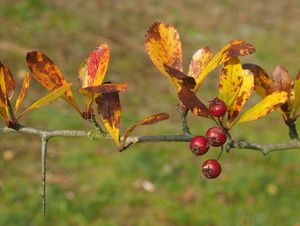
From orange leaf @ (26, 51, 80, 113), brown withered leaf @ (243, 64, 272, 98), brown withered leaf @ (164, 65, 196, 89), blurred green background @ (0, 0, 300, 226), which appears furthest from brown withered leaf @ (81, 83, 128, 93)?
blurred green background @ (0, 0, 300, 226)

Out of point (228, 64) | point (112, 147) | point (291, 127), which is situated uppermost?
point (228, 64)

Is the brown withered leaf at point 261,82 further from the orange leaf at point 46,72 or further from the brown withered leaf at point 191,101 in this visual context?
the orange leaf at point 46,72

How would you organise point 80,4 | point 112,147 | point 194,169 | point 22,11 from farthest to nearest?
point 80,4
point 22,11
point 112,147
point 194,169


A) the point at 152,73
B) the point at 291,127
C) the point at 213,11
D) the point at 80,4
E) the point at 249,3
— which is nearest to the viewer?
the point at 291,127

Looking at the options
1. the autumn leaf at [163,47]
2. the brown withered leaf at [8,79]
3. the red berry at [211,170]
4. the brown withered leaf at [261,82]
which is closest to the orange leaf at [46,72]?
the brown withered leaf at [8,79]

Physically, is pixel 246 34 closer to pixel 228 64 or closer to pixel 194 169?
pixel 194 169

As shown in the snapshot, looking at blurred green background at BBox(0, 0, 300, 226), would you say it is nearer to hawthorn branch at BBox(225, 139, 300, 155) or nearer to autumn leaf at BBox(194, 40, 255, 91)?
hawthorn branch at BBox(225, 139, 300, 155)

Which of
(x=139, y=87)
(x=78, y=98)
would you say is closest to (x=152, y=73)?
(x=139, y=87)
